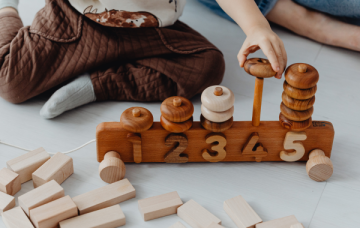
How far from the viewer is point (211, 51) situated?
1.13 m

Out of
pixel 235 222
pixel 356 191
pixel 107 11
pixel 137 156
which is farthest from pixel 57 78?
pixel 356 191

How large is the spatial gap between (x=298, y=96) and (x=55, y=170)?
55 centimetres

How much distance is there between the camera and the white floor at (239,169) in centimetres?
82

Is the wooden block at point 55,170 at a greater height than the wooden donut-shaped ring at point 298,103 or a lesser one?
lesser

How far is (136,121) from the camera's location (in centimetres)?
81

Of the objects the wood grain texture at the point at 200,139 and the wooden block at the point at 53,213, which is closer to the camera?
the wooden block at the point at 53,213

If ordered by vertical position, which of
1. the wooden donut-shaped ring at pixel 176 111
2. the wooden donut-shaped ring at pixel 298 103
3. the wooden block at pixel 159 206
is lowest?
the wooden block at pixel 159 206

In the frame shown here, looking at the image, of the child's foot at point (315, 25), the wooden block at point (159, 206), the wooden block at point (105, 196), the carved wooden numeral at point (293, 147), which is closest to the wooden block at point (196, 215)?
the wooden block at point (159, 206)

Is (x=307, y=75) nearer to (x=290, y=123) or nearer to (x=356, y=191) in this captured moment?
(x=290, y=123)

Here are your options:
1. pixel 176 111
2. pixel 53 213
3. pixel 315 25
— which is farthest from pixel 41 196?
pixel 315 25

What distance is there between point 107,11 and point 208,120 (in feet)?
1.60

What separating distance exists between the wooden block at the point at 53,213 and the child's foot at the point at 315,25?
1071 mm

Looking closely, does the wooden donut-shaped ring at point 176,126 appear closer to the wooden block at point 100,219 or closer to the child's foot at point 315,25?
the wooden block at point 100,219

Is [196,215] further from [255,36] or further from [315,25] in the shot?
[315,25]
